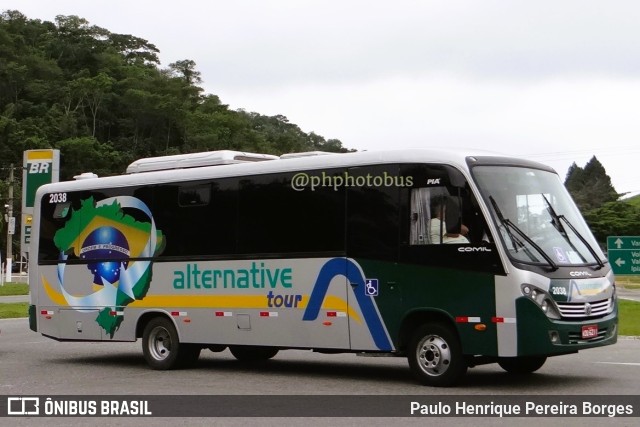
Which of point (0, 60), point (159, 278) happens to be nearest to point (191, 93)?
point (0, 60)

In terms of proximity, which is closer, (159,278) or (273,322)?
(273,322)

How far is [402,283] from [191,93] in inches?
4149

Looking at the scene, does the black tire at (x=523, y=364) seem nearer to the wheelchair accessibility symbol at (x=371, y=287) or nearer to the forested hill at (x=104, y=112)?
the wheelchair accessibility symbol at (x=371, y=287)

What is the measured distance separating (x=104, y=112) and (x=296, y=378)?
97622mm

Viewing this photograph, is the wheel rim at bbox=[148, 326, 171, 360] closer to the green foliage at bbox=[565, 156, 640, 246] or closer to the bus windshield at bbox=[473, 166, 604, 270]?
the bus windshield at bbox=[473, 166, 604, 270]

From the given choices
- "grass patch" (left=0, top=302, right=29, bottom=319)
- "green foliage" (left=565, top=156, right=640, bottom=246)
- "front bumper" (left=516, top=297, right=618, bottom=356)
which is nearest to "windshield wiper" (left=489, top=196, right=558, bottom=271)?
"front bumper" (left=516, top=297, right=618, bottom=356)

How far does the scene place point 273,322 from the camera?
588 inches

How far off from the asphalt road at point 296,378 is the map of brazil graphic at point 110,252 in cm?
107

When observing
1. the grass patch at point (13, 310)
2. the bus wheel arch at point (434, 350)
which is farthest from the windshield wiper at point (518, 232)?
the grass patch at point (13, 310)

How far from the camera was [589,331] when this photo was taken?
12.6m

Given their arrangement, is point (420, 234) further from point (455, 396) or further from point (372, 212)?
point (455, 396)

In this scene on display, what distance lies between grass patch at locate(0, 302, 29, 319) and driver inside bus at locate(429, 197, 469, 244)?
68.7ft

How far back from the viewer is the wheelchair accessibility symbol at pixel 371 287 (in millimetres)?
13711

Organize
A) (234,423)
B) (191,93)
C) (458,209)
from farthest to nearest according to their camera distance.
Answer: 1. (191,93)
2. (458,209)
3. (234,423)
